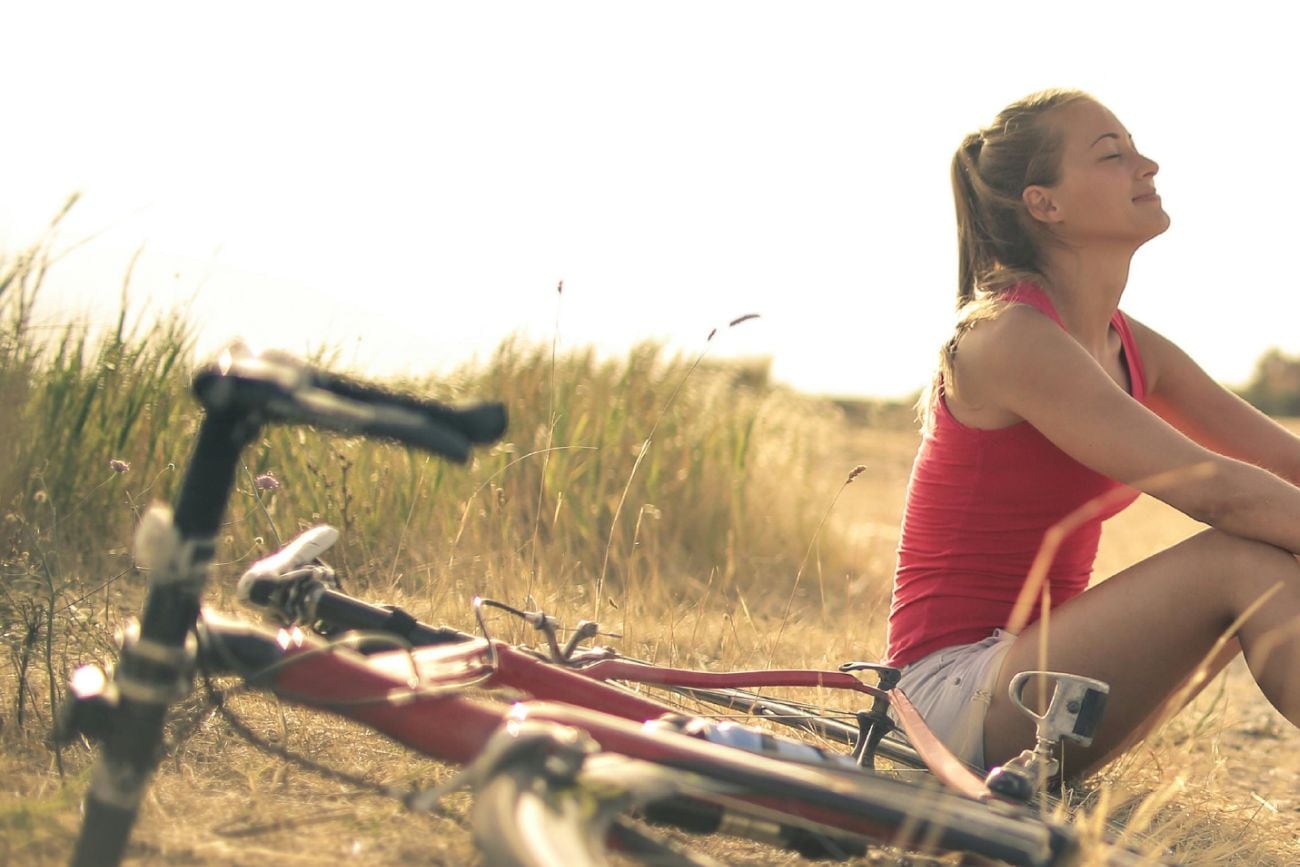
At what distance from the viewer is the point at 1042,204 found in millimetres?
2879

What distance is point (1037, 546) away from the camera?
2797 millimetres

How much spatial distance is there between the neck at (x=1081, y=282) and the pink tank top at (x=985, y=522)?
12 centimetres

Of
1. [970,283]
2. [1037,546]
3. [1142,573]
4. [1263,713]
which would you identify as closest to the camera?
[1142,573]

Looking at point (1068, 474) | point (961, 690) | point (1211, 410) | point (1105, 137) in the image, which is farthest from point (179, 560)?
point (1211, 410)

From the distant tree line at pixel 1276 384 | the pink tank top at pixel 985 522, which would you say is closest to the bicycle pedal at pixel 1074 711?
the pink tank top at pixel 985 522

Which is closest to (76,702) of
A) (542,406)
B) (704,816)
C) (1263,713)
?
(704,816)

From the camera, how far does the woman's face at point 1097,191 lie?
111 inches

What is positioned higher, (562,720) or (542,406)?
(542,406)

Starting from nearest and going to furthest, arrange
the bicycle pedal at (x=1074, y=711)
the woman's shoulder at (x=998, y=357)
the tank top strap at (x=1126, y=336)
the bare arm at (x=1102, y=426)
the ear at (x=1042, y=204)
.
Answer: the bicycle pedal at (x=1074, y=711) < the bare arm at (x=1102, y=426) < the woman's shoulder at (x=998, y=357) < the tank top strap at (x=1126, y=336) < the ear at (x=1042, y=204)

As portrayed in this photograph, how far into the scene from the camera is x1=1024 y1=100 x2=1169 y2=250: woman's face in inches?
111

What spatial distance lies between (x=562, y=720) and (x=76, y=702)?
22.4 inches

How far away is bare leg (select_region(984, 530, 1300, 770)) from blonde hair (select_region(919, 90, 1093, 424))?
21.8 inches

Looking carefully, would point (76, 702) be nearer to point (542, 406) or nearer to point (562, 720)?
point (562, 720)

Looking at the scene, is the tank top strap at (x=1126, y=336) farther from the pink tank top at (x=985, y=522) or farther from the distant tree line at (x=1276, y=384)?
the distant tree line at (x=1276, y=384)
